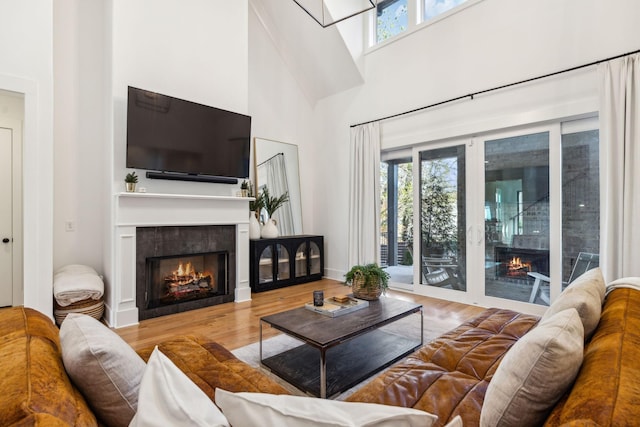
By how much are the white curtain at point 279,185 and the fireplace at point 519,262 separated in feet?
10.3

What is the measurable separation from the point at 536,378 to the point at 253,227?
4.20 meters

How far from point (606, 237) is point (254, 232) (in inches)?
158

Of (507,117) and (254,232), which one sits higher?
(507,117)

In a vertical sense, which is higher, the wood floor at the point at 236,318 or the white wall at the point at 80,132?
the white wall at the point at 80,132

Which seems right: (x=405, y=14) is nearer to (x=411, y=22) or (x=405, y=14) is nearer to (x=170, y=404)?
(x=411, y=22)

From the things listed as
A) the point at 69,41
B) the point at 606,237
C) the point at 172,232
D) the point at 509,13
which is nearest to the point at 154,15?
the point at 69,41

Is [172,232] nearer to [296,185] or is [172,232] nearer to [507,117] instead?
[296,185]

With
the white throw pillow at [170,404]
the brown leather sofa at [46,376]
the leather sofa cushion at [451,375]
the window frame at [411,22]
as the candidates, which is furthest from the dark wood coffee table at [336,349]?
the window frame at [411,22]

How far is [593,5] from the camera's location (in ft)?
10.5

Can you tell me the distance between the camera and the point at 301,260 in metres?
5.32

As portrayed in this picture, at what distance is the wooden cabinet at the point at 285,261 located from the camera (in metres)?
4.69

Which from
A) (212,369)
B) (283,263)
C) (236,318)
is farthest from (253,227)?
(212,369)

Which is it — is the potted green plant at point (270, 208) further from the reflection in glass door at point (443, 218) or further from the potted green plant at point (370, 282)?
the potted green plant at point (370, 282)

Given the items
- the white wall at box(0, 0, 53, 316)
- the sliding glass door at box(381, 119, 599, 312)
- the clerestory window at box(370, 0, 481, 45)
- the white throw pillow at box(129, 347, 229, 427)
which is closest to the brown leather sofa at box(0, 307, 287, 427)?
the white throw pillow at box(129, 347, 229, 427)
